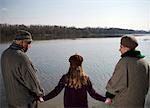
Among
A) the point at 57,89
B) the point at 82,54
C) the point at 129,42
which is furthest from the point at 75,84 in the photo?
the point at 82,54

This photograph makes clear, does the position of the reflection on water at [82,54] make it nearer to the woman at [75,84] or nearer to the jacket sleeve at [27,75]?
the woman at [75,84]

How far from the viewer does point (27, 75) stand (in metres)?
2.63

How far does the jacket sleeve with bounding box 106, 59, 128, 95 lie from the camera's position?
2555 mm

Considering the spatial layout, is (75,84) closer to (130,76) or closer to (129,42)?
(130,76)

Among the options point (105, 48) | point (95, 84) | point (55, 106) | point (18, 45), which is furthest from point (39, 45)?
point (18, 45)

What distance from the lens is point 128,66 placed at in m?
2.55

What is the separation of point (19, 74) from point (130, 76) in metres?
1.01

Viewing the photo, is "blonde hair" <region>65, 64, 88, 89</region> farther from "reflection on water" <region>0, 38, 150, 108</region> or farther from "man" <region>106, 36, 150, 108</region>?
"reflection on water" <region>0, 38, 150, 108</region>

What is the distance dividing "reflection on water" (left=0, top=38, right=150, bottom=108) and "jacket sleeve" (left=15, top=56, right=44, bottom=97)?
3278 mm

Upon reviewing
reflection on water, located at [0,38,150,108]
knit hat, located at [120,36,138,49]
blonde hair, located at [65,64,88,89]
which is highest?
knit hat, located at [120,36,138,49]

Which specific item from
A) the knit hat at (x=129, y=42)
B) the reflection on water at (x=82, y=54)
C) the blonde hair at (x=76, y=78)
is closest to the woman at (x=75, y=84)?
the blonde hair at (x=76, y=78)

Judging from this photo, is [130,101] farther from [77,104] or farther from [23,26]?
[23,26]

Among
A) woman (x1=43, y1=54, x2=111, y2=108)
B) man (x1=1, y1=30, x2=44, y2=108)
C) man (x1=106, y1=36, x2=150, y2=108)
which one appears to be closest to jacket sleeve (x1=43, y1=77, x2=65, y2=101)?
woman (x1=43, y1=54, x2=111, y2=108)

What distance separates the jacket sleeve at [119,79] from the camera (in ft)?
8.38
